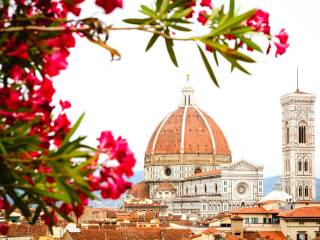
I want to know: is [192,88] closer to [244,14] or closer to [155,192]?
[155,192]

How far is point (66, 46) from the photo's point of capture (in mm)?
2826

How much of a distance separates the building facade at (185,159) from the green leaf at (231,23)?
85853mm

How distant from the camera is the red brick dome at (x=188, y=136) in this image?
99250 millimetres

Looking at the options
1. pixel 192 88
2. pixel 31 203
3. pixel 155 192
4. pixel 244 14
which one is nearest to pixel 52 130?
pixel 31 203

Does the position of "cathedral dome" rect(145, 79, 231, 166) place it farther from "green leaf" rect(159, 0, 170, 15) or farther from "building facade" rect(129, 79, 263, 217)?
"green leaf" rect(159, 0, 170, 15)

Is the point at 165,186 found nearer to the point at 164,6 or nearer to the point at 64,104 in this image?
the point at 64,104

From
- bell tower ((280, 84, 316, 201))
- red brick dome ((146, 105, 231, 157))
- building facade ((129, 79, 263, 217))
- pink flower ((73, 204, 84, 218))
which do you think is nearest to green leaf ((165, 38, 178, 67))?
pink flower ((73, 204, 84, 218))

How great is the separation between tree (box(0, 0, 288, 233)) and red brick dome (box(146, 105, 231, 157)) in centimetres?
9615

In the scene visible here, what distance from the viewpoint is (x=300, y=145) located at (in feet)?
306

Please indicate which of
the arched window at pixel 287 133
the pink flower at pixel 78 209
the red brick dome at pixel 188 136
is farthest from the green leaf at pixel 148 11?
the red brick dome at pixel 188 136

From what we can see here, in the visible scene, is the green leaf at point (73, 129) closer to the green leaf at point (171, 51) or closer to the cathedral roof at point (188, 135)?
the green leaf at point (171, 51)

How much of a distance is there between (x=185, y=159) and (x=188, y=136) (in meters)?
2.54

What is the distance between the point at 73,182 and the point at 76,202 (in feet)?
0.24

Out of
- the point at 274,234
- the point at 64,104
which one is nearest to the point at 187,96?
the point at 274,234
